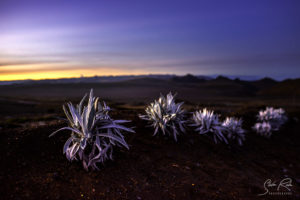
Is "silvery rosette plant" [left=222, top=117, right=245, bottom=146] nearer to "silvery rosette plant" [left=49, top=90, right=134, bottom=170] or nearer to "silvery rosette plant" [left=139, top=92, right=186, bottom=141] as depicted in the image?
"silvery rosette plant" [left=139, top=92, right=186, bottom=141]

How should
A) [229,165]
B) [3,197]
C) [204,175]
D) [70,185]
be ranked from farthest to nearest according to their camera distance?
[229,165] → [204,175] → [70,185] → [3,197]

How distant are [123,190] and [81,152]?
0.74 m

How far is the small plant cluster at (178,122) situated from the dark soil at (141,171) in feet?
0.88

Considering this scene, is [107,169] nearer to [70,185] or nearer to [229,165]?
[70,185]

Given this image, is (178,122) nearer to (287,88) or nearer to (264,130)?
(264,130)

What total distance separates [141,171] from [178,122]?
5.55 feet

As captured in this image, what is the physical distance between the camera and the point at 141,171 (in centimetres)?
293

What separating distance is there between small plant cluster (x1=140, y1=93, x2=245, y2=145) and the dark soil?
267mm

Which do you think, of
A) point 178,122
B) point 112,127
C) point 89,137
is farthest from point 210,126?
point 89,137

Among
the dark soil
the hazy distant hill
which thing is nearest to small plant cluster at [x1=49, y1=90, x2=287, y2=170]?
the dark soil

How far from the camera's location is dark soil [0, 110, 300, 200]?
7.78ft

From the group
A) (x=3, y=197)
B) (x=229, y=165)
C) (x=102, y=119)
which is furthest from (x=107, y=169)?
(x=229, y=165)

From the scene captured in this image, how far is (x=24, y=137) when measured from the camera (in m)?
3.24

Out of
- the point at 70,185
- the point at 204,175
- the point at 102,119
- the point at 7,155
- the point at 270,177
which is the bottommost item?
the point at 270,177
